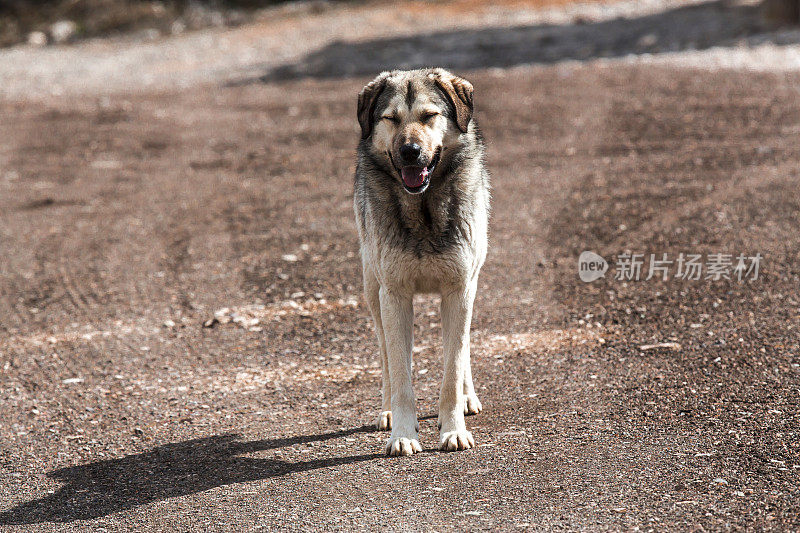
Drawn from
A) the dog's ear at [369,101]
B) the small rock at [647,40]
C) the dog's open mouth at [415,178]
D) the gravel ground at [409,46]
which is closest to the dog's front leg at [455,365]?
the dog's open mouth at [415,178]

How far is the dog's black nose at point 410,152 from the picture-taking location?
178 inches

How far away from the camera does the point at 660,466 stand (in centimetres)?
455

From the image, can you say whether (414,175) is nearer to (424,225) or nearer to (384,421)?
(424,225)

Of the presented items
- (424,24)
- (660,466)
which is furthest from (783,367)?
(424,24)

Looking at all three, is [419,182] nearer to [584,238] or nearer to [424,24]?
[584,238]

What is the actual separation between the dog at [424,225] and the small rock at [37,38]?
59.2ft

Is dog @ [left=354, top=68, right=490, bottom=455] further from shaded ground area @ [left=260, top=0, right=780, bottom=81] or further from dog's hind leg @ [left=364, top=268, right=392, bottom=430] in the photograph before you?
shaded ground area @ [left=260, top=0, right=780, bottom=81]

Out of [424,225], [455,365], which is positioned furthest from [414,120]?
[455,365]

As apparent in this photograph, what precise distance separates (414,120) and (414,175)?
284 millimetres

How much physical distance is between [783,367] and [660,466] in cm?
158

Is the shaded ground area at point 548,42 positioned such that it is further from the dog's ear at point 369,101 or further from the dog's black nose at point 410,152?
the dog's black nose at point 410,152

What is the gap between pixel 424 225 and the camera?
477 cm

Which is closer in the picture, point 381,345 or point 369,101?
point 369,101

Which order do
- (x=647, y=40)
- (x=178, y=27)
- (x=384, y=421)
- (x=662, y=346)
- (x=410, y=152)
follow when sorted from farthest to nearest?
(x=178, y=27) → (x=647, y=40) → (x=662, y=346) → (x=384, y=421) → (x=410, y=152)
